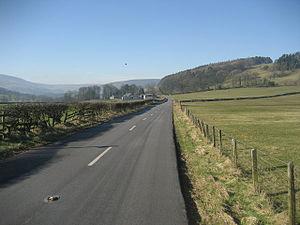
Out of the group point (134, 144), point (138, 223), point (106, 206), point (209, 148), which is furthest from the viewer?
point (134, 144)

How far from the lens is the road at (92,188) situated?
7195 millimetres

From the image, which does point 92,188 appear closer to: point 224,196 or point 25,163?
point 224,196

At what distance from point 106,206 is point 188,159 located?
7677mm

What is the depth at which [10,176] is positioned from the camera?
1105cm

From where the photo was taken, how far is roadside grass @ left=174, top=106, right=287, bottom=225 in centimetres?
768

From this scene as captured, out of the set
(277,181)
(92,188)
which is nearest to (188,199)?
(92,188)

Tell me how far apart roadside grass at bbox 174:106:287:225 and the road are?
63 cm

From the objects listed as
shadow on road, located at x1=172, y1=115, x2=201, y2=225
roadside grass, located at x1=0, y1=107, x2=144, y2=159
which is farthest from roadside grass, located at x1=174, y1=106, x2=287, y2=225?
roadside grass, located at x1=0, y1=107, x2=144, y2=159

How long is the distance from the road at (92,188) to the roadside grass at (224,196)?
0.63 metres

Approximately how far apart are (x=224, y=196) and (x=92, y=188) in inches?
131

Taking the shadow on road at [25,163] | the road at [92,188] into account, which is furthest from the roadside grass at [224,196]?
the shadow on road at [25,163]

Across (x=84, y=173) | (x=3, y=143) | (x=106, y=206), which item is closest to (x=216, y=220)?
(x=106, y=206)

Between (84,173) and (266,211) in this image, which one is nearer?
(266,211)

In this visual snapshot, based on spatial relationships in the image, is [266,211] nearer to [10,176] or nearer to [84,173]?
[84,173]
